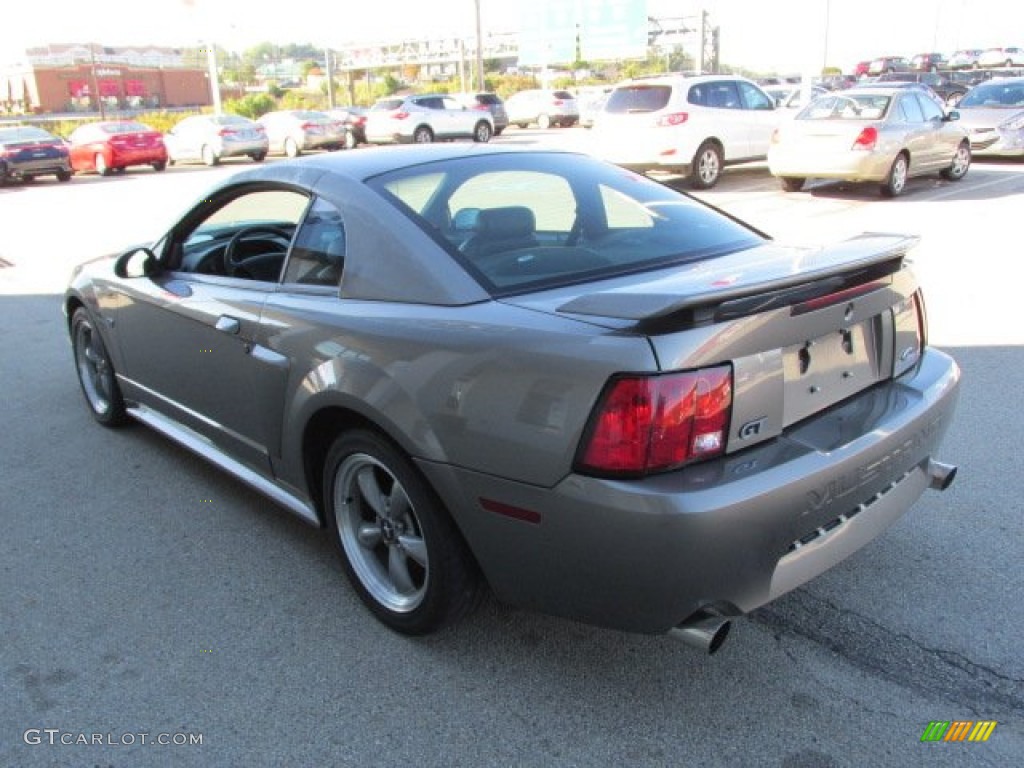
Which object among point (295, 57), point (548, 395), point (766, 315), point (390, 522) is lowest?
point (390, 522)

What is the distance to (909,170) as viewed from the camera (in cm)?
1335

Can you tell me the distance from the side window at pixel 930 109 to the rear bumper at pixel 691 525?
13.0 meters

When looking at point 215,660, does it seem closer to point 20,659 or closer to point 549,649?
point 20,659

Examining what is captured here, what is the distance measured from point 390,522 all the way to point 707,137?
13173mm

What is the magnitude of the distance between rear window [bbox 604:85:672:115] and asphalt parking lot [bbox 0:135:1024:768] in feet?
37.1

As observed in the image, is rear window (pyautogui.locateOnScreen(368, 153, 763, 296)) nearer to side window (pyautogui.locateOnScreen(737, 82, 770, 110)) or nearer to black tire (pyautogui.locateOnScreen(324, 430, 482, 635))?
black tire (pyautogui.locateOnScreen(324, 430, 482, 635))

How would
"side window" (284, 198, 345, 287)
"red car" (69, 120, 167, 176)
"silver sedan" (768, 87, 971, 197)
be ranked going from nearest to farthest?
"side window" (284, 198, 345, 287), "silver sedan" (768, 87, 971, 197), "red car" (69, 120, 167, 176)

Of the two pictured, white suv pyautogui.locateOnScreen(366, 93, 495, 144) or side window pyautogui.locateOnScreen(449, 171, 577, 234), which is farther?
white suv pyautogui.locateOnScreen(366, 93, 495, 144)

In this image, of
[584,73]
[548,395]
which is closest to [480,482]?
[548,395]

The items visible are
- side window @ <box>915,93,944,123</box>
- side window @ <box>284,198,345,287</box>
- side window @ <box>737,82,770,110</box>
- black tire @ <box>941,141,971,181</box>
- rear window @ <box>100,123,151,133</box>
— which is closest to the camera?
side window @ <box>284,198,345,287</box>

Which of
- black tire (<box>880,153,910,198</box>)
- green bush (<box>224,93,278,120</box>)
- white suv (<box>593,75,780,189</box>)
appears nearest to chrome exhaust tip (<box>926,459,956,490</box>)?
black tire (<box>880,153,910,198</box>)

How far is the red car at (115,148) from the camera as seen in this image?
80.5ft

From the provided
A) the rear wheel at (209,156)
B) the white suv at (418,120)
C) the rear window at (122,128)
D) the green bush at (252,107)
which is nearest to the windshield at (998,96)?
the white suv at (418,120)

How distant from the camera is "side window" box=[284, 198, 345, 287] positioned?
3078 mm
